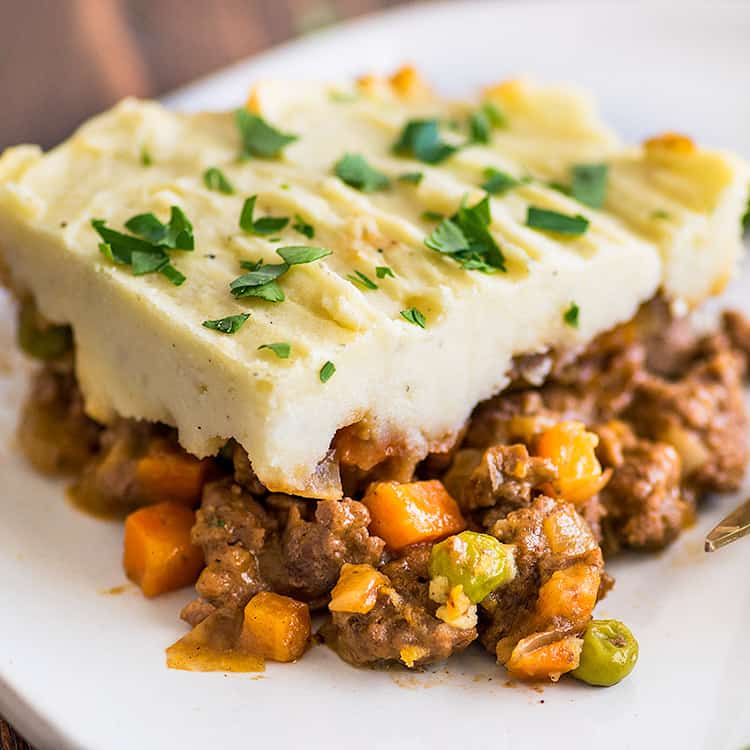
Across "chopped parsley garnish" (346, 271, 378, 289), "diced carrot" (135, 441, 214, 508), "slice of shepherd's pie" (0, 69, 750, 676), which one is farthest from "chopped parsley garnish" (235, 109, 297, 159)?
"diced carrot" (135, 441, 214, 508)

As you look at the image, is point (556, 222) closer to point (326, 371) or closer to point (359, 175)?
point (359, 175)

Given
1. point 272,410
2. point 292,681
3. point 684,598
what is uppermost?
point 272,410

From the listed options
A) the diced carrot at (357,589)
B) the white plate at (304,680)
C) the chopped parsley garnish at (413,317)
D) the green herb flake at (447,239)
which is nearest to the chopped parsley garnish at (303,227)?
the green herb flake at (447,239)

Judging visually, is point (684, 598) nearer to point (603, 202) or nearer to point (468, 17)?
point (603, 202)

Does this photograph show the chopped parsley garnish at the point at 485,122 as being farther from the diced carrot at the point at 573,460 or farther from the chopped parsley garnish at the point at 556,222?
the diced carrot at the point at 573,460

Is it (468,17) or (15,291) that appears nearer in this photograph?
(15,291)

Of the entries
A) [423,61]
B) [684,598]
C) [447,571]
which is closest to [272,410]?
[447,571]

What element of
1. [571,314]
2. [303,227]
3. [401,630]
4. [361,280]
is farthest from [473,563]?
[303,227]

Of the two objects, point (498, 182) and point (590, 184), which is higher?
point (498, 182)
